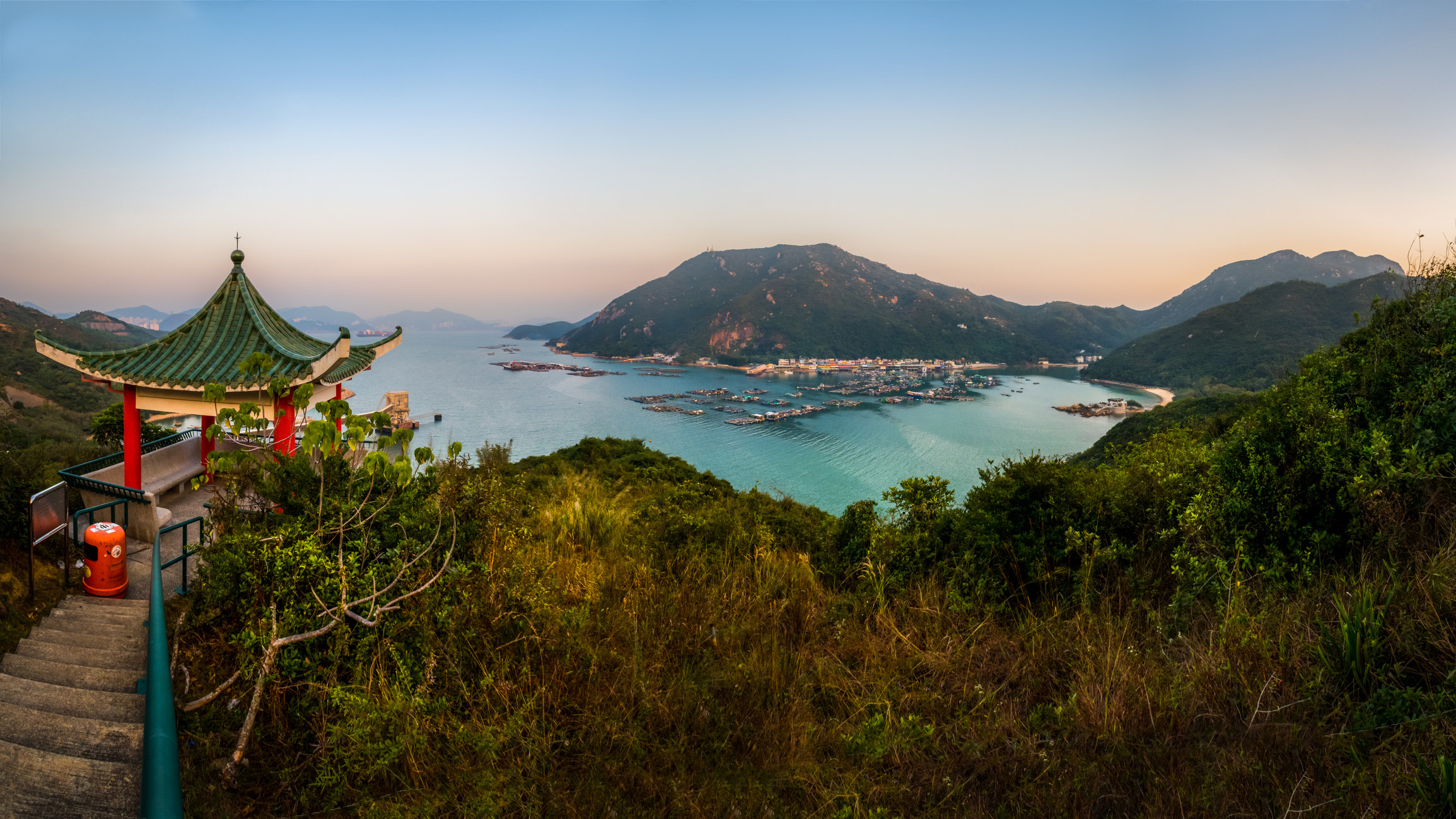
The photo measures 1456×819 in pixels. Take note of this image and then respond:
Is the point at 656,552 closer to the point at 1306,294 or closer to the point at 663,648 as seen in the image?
the point at 663,648

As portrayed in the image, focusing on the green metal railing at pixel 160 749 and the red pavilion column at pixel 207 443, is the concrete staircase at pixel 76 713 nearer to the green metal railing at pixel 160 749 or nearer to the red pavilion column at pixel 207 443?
the green metal railing at pixel 160 749

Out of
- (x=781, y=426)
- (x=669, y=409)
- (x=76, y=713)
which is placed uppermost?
(x=76, y=713)

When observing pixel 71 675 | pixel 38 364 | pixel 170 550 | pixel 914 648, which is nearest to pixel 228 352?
pixel 170 550

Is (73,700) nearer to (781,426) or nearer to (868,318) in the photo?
(781,426)

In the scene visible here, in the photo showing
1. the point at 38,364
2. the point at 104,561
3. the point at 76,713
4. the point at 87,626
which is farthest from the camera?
the point at 38,364

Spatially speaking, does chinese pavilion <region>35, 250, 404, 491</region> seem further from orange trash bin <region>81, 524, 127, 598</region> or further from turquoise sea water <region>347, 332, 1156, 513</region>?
turquoise sea water <region>347, 332, 1156, 513</region>
